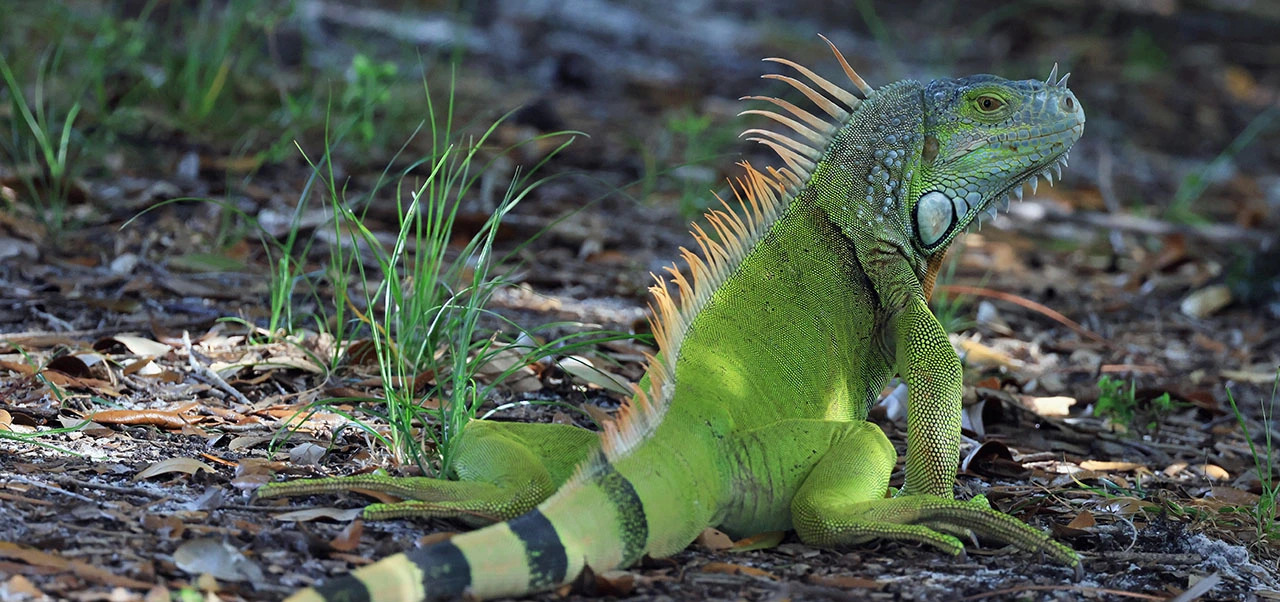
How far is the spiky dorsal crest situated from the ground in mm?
387

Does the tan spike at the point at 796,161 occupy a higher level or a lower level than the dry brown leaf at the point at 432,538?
higher

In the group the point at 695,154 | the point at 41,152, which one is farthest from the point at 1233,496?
the point at 41,152

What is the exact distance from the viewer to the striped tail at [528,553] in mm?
2783

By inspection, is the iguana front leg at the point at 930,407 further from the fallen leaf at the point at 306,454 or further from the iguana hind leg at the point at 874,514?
the fallen leaf at the point at 306,454

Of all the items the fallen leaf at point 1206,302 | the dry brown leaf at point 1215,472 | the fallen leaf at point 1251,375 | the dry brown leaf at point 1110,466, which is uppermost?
the fallen leaf at point 1206,302

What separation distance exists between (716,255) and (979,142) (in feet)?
3.11

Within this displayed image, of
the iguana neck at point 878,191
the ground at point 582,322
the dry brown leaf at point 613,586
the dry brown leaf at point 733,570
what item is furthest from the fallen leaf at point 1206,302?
the dry brown leaf at point 613,586

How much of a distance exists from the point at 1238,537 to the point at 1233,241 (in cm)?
518

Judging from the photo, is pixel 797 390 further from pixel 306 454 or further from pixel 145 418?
pixel 145 418

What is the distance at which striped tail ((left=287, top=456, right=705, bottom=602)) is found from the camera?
2.78 m

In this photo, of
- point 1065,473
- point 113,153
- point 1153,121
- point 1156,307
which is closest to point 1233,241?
point 1156,307

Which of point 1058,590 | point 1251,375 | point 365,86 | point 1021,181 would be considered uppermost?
point 365,86

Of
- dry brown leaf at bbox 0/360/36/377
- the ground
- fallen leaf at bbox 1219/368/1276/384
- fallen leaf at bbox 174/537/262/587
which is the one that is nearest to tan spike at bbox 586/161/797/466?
the ground

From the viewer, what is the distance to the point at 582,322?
5746 mm
